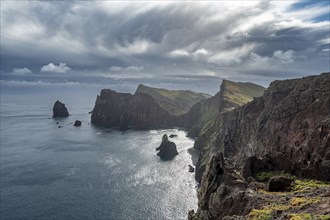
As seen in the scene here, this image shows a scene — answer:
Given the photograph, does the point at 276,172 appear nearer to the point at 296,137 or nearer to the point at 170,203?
the point at 296,137

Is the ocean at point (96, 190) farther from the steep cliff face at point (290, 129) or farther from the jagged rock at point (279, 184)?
the jagged rock at point (279, 184)

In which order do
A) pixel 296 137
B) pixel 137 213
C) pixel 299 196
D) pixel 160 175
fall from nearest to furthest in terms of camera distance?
pixel 299 196
pixel 296 137
pixel 137 213
pixel 160 175

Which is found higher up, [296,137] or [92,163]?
[296,137]

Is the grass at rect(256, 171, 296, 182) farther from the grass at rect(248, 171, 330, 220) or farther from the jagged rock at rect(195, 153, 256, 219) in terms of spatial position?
the grass at rect(248, 171, 330, 220)

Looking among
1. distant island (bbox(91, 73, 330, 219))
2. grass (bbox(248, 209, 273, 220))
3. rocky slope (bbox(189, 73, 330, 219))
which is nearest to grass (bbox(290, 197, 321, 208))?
distant island (bbox(91, 73, 330, 219))

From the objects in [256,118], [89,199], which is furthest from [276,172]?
[89,199]

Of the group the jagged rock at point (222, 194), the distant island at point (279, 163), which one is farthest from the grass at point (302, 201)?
the jagged rock at point (222, 194)

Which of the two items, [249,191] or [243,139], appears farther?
[243,139]

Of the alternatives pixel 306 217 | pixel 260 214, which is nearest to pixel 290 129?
pixel 260 214
